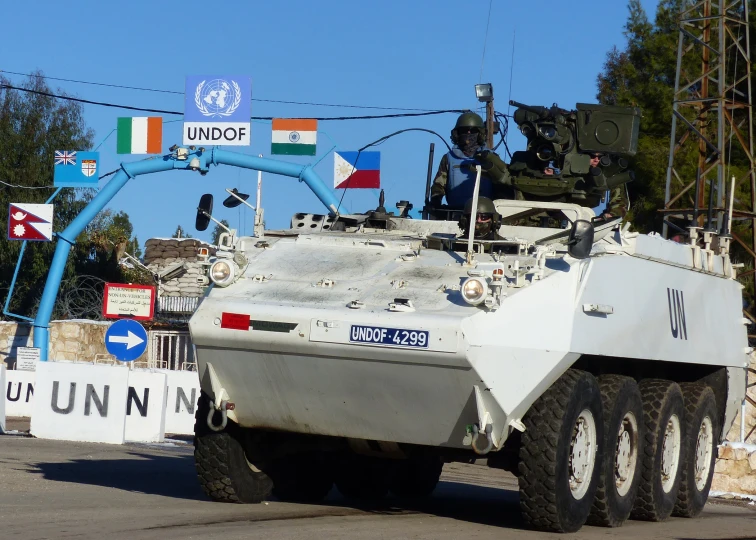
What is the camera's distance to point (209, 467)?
9922mm

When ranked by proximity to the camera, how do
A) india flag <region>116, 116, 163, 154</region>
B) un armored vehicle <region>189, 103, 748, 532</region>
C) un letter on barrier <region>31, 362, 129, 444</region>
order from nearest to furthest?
1. un armored vehicle <region>189, 103, 748, 532</region>
2. un letter on barrier <region>31, 362, 129, 444</region>
3. india flag <region>116, 116, 163, 154</region>

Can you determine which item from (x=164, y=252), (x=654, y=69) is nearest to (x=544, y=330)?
(x=654, y=69)

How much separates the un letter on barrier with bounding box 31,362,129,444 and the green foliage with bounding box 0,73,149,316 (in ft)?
90.5

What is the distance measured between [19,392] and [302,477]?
14.3 metres

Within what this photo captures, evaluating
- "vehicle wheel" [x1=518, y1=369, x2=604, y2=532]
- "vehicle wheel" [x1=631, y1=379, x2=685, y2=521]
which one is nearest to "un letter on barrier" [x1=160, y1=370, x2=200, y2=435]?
"vehicle wheel" [x1=631, y1=379, x2=685, y2=521]

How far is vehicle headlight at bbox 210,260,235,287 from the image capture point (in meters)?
9.53

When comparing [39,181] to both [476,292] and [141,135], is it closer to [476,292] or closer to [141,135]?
[141,135]

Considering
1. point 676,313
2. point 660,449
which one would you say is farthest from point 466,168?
point 660,449

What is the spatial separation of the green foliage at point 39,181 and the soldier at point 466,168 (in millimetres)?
33392

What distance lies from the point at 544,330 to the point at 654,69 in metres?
22.4

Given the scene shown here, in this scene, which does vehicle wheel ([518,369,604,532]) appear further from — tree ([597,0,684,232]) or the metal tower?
tree ([597,0,684,232])

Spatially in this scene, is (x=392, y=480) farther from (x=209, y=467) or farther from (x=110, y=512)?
(x=110, y=512)

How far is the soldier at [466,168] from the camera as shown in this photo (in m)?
12.1

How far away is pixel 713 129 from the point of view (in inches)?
1083
